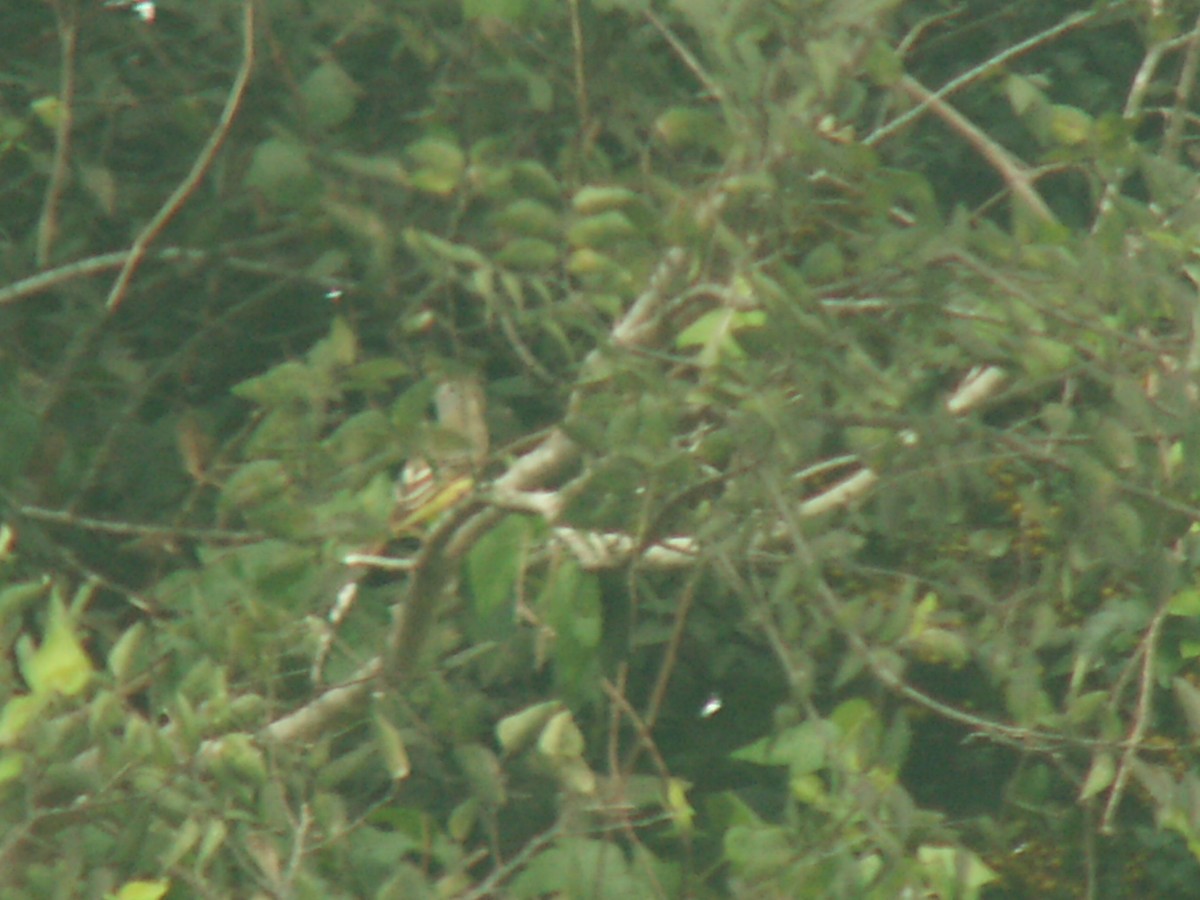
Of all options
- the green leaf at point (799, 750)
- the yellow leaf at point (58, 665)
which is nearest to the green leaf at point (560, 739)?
the green leaf at point (799, 750)

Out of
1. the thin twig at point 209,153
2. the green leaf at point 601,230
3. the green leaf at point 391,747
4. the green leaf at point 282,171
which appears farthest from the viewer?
the thin twig at point 209,153

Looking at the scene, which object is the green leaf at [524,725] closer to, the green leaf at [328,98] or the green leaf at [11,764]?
the green leaf at [11,764]

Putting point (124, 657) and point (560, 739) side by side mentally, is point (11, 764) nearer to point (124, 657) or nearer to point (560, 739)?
point (124, 657)

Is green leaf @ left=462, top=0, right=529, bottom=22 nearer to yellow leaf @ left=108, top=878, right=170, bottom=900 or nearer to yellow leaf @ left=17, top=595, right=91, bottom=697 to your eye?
yellow leaf @ left=17, top=595, right=91, bottom=697

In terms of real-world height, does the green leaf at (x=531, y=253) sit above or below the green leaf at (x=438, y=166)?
below

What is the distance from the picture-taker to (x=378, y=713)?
2.20m

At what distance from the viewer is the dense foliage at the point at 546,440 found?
78.4 inches

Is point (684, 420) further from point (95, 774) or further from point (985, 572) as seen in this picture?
point (985, 572)

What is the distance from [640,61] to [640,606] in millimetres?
822

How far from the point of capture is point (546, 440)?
244 cm

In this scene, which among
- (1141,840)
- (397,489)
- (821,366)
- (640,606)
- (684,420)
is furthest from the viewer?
(1141,840)

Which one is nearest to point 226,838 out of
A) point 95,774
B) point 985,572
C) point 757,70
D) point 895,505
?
point 95,774

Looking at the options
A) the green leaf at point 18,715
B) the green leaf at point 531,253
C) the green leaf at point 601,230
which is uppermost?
the green leaf at point 601,230

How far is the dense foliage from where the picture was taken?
6.53ft
